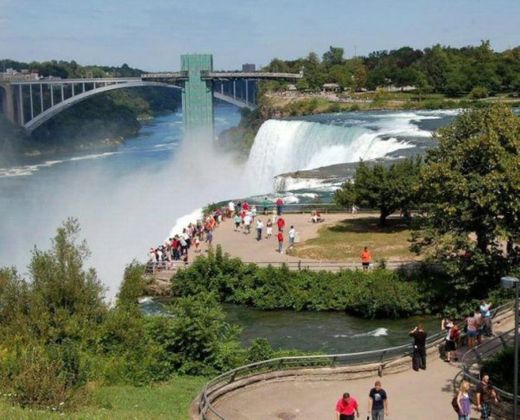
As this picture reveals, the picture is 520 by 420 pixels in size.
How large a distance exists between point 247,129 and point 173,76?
333 inches

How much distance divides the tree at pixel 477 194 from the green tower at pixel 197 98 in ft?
191

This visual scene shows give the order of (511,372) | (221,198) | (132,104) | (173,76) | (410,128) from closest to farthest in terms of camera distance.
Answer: (511,372) < (221,198) < (410,128) < (173,76) < (132,104)

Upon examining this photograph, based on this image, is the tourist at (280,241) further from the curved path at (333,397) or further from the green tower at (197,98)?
the green tower at (197,98)

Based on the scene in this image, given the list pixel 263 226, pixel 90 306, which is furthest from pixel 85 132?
pixel 90 306

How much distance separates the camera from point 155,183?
52.7 metres

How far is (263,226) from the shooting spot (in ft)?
79.3

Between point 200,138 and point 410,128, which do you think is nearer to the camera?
point 410,128

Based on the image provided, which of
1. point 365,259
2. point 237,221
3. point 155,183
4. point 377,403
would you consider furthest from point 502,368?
point 155,183

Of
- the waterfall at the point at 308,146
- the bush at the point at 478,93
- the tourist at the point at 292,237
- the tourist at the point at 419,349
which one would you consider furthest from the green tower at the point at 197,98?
the tourist at the point at 419,349

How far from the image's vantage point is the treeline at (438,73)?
2749 inches

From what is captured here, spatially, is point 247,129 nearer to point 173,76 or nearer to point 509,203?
point 173,76

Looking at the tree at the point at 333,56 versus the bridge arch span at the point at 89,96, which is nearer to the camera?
the bridge arch span at the point at 89,96

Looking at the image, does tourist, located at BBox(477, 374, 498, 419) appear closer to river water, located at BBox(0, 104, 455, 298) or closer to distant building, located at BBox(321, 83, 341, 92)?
river water, located at BBox(0, 104, 455, 298)

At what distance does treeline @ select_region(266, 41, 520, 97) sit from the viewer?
229ft
